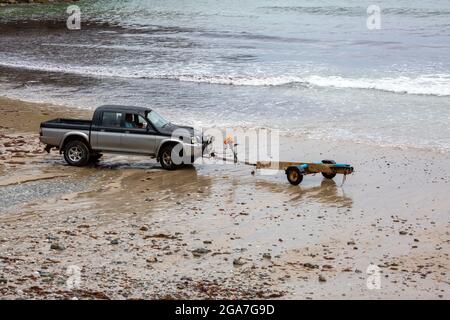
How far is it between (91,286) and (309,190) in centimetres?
690

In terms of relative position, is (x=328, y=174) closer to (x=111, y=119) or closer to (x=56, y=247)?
(x=111, y=119)

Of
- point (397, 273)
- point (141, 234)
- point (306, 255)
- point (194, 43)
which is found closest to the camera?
point (397, 273)

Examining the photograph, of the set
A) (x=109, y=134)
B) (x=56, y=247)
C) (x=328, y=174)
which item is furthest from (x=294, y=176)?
(x=56, y=247)

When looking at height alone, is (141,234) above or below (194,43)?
below

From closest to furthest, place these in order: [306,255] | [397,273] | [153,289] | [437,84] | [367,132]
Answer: [153,289] → [397,273] → [306,255] → [367,132] → [437,84]

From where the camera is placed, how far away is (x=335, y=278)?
39.2 feet

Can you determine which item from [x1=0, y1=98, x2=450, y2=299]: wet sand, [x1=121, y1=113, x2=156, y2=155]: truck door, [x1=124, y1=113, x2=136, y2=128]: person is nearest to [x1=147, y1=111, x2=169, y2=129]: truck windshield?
[x1=121, y1=113, x2=156, y2=155]: truck door

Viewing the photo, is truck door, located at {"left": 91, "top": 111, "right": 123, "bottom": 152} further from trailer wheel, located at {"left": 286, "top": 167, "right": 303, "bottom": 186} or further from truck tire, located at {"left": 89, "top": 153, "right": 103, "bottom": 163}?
trailer wheel, located at {"left": 286, "top": 167, "right": 303, "bottom": 186}

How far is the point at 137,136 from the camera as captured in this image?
18688mm

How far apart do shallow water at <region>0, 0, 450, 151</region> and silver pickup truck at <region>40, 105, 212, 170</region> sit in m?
5.82

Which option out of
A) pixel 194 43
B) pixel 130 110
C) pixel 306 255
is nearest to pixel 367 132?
pixel 130 110

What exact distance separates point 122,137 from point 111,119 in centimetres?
56

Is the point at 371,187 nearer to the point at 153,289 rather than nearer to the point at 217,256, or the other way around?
the point at 217,256

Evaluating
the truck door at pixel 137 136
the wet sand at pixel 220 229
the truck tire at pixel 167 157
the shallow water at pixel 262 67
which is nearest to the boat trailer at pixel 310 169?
the wet sand at pixel 220 229
